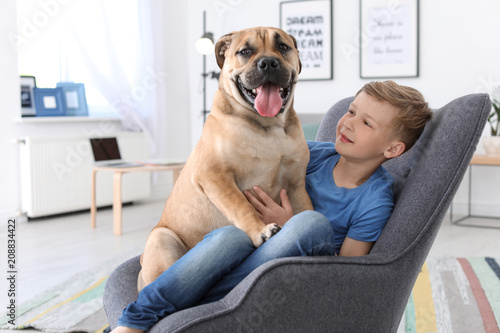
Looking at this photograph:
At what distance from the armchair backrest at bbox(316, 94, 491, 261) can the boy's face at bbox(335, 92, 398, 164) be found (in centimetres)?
16

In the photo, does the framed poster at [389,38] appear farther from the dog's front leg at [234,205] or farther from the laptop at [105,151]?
the dog's front leg at [234,205]

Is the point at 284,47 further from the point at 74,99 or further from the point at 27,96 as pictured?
the point at 74,99

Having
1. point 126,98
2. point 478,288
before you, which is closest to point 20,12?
point 126,98

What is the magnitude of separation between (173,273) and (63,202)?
Result: 3.85 meters

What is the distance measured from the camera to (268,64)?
150 cm

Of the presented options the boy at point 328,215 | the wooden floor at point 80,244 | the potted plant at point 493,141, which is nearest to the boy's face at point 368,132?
the boy at point 328,215

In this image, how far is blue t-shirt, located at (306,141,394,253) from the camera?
142 cm

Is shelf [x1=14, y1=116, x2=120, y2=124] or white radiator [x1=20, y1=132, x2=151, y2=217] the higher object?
shelf [x1=14, y1=116, x2=120, y2=124]

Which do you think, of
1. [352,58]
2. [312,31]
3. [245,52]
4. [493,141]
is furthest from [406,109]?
[312,31]

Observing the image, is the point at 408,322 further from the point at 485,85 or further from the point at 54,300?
the point at 485,85

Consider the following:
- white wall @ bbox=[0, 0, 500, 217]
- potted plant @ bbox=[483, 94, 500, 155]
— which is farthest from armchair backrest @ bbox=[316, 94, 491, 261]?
white wall @ bbox=[0, 0, 500, 217]

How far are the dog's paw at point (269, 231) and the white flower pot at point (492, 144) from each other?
3.42 meters

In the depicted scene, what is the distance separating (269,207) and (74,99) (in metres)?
3.97

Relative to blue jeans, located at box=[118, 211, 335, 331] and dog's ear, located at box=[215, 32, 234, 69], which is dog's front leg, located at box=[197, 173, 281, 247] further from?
dog's ear, located at box=[215, 32, 234, 69]
